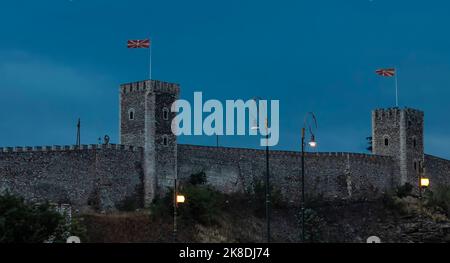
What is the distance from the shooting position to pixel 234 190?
68.7 metres

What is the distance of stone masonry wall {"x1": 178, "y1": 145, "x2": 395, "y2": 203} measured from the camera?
6675cm

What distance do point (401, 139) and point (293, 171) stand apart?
1164 cm

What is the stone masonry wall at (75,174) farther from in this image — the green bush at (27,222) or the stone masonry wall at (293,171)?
the green bush at (27,222)

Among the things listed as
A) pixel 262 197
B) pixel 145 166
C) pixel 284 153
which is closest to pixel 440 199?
pixel 284 153

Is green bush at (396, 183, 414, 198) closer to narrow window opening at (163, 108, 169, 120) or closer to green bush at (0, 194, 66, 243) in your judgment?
narrow window opening at (163, 108, 169, 120)

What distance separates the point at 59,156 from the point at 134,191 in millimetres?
5214

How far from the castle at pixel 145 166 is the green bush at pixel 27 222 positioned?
11.8 metres

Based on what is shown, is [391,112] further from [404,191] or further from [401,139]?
[404,191]

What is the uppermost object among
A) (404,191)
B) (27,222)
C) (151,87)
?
(151,87)

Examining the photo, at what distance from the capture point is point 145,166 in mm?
62406

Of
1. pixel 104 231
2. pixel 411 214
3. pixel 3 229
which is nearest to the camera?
pixel 3 229
